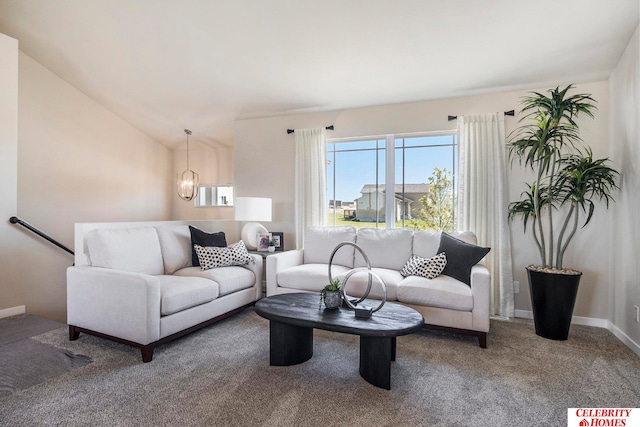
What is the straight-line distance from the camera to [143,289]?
2.47 meters

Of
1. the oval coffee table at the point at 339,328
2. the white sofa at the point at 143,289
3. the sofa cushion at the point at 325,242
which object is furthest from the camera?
the sofa cushion at the point at 325,242

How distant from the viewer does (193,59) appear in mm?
3668

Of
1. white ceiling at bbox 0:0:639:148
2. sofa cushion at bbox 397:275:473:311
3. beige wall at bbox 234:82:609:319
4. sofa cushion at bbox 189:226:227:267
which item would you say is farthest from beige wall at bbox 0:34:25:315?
sofa cushion at bbox 397:275:473:311

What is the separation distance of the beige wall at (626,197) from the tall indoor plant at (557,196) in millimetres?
150

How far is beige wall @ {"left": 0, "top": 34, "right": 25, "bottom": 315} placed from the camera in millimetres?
3471

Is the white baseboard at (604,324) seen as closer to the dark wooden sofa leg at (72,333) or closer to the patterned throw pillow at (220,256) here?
the patterned throw pillow at (220,256)

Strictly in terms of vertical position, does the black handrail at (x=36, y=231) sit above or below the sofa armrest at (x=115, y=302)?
above

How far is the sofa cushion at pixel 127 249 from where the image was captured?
2.86 metres

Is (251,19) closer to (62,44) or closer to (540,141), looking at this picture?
(62,44)

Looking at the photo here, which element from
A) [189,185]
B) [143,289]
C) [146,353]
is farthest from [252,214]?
[189,185]

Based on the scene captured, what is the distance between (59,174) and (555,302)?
6008 millimetres

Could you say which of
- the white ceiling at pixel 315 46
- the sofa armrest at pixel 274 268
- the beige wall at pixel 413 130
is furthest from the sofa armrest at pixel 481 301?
the white ceiling at pixel 315 46

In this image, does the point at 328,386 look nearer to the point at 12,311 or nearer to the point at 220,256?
the point at 220,256

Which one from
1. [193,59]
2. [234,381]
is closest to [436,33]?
[193,59]
